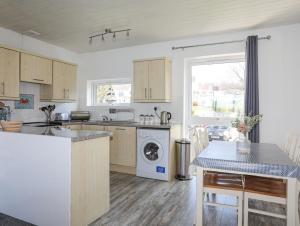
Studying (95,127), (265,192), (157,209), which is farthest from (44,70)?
(265,192)

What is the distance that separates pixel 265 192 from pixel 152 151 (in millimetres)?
1999

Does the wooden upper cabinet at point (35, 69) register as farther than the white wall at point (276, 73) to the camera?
Yes

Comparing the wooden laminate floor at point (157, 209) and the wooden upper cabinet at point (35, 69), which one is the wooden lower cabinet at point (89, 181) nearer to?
the wooden laminate floor at point (157, 209)

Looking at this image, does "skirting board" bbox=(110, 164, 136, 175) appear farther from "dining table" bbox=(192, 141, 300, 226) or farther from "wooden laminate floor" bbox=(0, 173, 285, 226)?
"dining table" bbox=(192, 141, 300, 226)

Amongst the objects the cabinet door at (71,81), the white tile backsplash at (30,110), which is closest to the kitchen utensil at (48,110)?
the white tile backsplash at (30,110)

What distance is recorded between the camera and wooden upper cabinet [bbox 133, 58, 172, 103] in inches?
149

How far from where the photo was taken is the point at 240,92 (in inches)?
146

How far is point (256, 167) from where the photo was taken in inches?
69.9

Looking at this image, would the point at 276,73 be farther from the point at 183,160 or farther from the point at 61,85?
the point at 61,85

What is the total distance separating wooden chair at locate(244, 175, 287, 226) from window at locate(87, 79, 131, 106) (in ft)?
10.2

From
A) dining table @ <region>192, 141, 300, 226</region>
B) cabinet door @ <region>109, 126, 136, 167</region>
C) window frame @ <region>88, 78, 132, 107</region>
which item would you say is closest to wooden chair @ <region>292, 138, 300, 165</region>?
dining table @ <region>192, 141, 300, 226</region>

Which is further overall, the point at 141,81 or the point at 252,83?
the point at 141,81

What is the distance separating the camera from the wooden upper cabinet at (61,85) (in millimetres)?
4014

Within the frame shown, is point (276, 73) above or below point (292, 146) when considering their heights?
above
